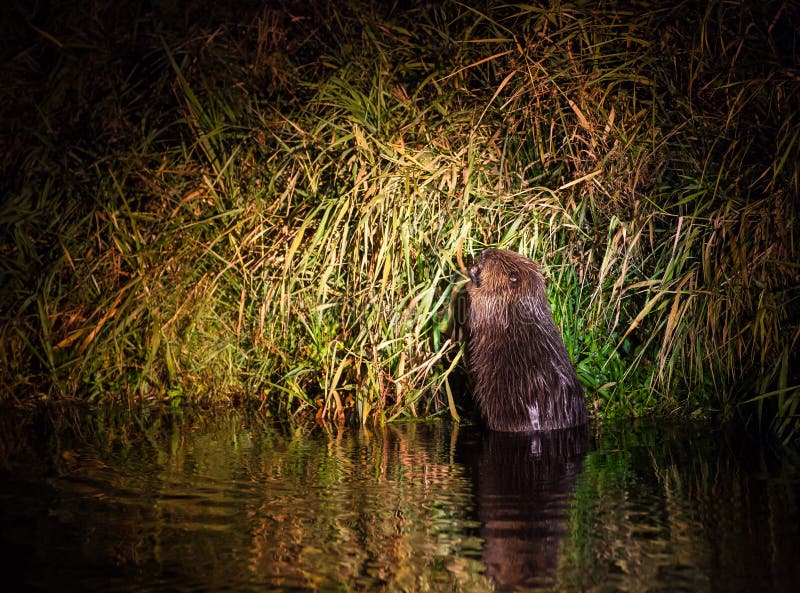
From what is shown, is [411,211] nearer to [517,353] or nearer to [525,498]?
[517,353]

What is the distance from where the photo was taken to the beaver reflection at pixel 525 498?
8.33ft

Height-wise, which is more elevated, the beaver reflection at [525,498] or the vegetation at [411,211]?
the vegetation at [411,211]

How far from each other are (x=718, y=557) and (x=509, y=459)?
4.79 feet

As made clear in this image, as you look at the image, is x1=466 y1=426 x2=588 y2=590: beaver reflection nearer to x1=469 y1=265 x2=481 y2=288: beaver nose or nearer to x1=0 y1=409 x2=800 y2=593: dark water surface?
x1=0 y1=409 x2=800 y2=593: dark water surface

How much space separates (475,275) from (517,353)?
1.51ft

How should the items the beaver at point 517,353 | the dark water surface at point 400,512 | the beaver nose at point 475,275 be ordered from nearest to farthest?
the dark water surface at point 400,512 < the beaver at point 517,353 < the beaver nose at point 475,275

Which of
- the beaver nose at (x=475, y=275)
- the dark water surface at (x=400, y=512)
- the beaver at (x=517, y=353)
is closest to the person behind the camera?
the dark water surface at (x=400, y=512)

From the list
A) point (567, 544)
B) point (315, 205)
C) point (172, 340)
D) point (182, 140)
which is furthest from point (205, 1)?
point (567, 544)

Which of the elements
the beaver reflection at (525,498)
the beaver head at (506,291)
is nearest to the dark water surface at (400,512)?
the beaver reflection at (525,498)

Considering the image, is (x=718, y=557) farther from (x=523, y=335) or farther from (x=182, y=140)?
(x=182, y=140)

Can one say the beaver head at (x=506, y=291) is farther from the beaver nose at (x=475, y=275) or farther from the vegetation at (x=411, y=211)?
the vegetation at (x=411, y=211)

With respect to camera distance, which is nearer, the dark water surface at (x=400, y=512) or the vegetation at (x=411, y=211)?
the dark water surface at (x=400, y=512)

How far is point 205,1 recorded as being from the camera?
249 inches

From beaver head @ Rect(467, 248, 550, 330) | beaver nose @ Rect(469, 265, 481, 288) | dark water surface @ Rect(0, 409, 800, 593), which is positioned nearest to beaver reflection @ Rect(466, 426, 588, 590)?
dark water surface @ Rect(0, 409, 800, 593)
